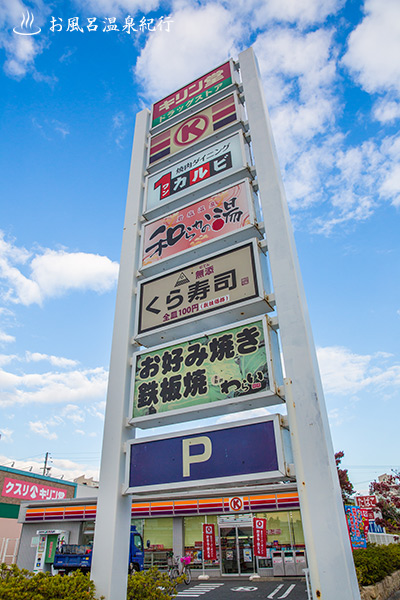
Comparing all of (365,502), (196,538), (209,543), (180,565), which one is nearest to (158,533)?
(196,538)

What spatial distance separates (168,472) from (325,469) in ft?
6.43

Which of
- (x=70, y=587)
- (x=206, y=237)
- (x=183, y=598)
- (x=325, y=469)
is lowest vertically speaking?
(x=183, y=598)

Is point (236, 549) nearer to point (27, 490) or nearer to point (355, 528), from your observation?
point (355, 528)

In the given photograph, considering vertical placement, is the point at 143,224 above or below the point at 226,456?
above

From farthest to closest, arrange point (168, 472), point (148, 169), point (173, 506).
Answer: point (173, 506) → point (148, 169) → point (168, 472)

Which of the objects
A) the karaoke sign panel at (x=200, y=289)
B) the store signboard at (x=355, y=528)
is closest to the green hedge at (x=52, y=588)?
the karaoke sign panel at (x=200, y=289)

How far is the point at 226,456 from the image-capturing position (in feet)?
15.3

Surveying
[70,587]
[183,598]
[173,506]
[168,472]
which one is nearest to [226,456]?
[168,472]

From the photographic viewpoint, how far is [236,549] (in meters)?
17.7

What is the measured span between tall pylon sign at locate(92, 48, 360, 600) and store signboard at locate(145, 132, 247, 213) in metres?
0.03

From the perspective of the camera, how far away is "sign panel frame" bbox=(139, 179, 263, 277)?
20.5 feet

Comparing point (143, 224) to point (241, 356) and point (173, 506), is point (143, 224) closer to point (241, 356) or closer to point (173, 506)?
point (241, 356)

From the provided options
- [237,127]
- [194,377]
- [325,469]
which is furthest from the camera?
[237,127]

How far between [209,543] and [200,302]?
1520 cm
